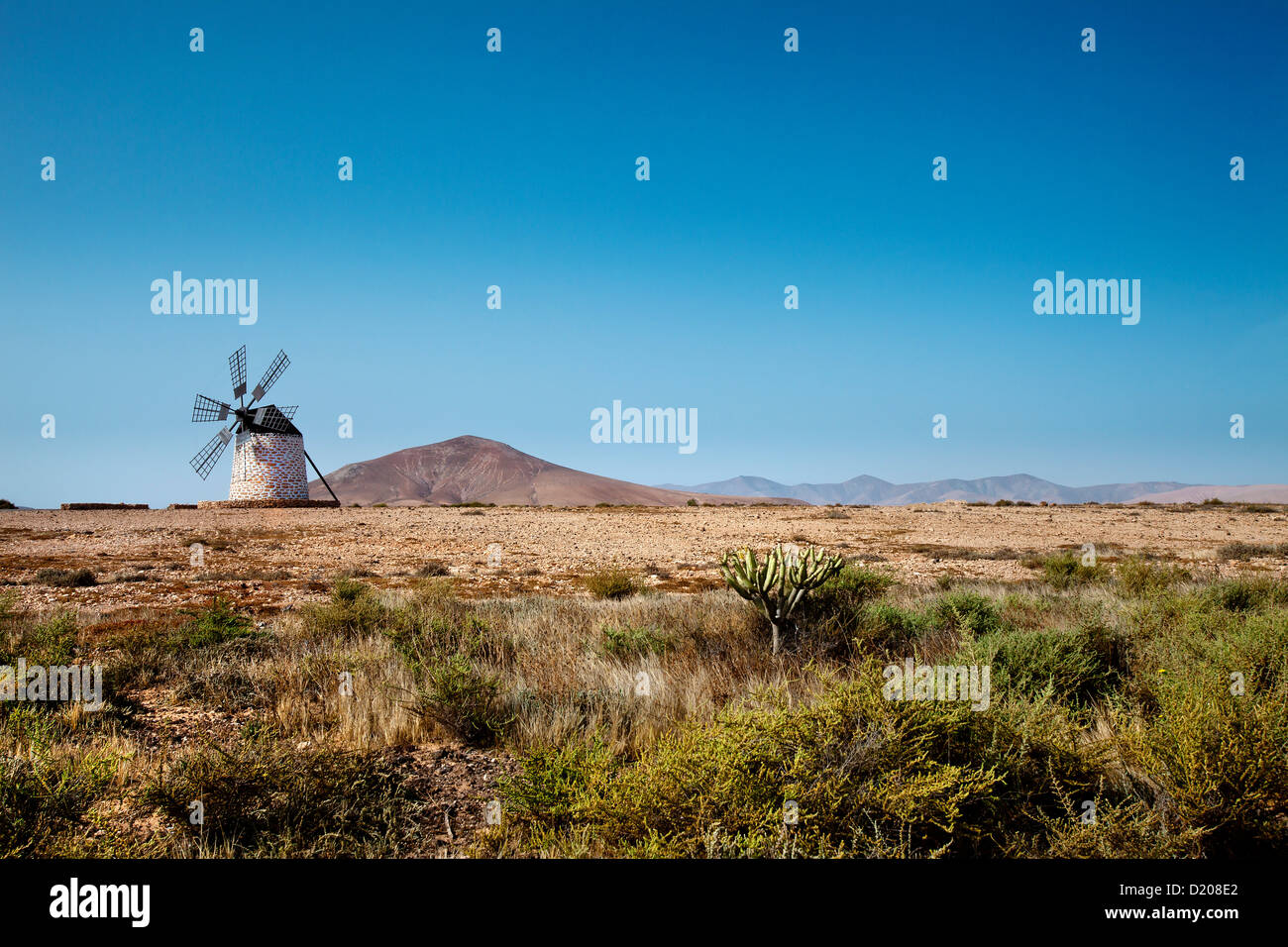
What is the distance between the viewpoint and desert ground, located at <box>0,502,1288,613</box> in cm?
1453

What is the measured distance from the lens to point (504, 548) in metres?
23.3

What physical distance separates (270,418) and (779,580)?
54972mm

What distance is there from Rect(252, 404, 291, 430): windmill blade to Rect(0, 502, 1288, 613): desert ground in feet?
41.5

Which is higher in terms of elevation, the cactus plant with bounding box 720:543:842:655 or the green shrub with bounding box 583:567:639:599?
the cactus plant with bounding box 720:543:842:655

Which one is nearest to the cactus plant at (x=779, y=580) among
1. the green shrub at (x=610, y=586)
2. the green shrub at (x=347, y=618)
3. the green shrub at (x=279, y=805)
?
the green shrub at (x=279, y=805)

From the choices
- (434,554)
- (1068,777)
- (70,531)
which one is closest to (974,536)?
(434,554)

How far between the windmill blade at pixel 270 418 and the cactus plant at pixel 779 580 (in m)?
53.5

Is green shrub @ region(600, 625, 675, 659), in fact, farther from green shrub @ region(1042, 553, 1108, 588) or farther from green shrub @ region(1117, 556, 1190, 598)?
green shrub @ region(1042, 553, 1108, 588)

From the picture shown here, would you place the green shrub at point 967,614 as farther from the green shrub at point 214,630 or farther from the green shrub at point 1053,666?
the green shrub at point 214,630

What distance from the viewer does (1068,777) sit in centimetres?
354

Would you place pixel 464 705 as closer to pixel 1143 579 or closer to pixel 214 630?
pixel 214 630

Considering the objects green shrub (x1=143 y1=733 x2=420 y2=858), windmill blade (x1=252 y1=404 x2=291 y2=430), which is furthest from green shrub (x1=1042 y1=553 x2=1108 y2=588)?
windmill blade (x1=252 y1=404 x2=291 y2=430)

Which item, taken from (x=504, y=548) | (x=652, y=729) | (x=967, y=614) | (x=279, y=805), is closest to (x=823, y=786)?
(x=652, y=729)

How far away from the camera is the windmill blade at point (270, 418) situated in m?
50.9
